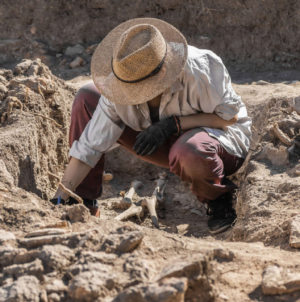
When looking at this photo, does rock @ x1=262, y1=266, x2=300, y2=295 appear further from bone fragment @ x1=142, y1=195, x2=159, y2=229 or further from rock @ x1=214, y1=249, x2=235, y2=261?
bone fragment @ x1=142, y1=195, x2=159, y2=229

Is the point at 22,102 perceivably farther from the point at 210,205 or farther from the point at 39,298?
the point at 39,298

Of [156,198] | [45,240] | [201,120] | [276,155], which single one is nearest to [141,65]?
[201,120]

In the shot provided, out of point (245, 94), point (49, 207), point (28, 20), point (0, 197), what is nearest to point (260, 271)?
point (49, 207)

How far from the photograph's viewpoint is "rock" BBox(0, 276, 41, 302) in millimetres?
1452

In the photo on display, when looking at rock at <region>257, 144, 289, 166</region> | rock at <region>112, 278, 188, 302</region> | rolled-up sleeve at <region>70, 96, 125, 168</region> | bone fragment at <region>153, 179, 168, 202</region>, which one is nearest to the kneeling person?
rolled-up sleeve at <region>70, 96, 125, 168</region>

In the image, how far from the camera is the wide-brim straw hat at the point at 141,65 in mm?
2396

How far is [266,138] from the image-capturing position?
3633 mm

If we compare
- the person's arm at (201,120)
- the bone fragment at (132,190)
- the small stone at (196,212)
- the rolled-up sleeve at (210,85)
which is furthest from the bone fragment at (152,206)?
the rolled-up sleeve at (210,85)

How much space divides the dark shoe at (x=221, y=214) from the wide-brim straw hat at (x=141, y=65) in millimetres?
1109

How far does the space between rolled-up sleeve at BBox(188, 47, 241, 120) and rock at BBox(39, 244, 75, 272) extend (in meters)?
1.49

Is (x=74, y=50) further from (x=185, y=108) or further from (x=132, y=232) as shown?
(x=132, y=232)

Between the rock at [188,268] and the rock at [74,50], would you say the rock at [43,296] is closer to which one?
the rock at [188,268]

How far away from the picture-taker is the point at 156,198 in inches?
156

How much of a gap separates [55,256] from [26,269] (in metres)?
0.12
